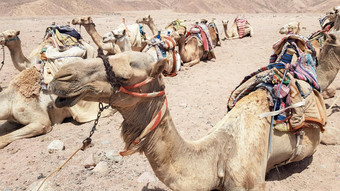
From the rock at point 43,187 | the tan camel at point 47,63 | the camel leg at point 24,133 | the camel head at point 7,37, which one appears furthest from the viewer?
the camel head at point 7,37

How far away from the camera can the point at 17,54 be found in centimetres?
612

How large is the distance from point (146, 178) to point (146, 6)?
51785mm

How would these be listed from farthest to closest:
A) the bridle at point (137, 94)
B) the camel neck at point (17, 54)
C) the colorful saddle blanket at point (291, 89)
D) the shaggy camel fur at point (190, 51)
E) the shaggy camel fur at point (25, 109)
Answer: the shaggy camel fur at point (190, 51) < the camel neck at point (17, 54) < the shaggy camel fur at point (25, 109) < the colorful saddle blanket at point (291, 89) < the bridle at point (137, 94)

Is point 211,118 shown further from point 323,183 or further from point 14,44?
point 14,44

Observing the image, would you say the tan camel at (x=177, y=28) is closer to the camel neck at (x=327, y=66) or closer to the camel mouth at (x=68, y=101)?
the camel neck at (x=327, y=66)

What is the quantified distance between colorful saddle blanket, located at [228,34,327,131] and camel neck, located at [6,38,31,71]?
5097mm

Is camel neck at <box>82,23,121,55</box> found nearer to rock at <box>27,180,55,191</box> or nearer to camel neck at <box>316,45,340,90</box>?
rock at <box>27,180,55,191</box>

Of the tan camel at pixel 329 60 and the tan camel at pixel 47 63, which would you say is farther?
the tan camel at pixel 47 63

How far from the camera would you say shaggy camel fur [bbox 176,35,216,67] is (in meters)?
9.33

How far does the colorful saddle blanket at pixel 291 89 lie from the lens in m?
2.88

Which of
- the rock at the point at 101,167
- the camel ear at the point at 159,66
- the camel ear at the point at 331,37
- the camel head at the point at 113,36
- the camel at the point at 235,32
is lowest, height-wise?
the rock at the point at 101,167

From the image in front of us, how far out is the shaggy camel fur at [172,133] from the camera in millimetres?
1691

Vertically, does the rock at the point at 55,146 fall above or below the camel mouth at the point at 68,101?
below

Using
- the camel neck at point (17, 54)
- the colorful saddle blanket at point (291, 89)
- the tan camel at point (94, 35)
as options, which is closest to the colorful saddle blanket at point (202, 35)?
the tan camel at point (94, 35)
